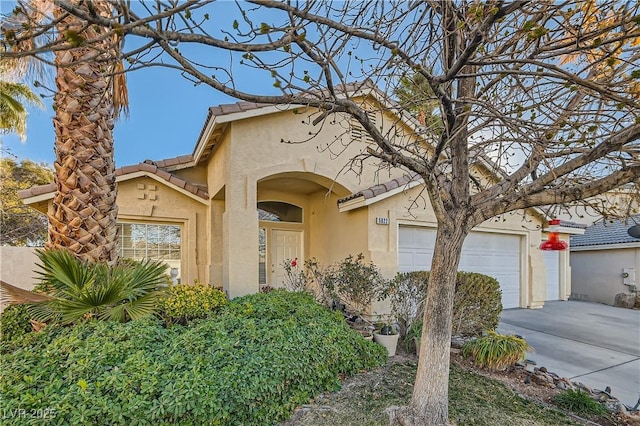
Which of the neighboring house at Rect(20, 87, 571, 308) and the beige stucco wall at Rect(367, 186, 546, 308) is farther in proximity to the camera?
the beige stucco wall at Rect(367, 186, 546, 308)

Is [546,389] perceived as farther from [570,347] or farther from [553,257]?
[553,257]

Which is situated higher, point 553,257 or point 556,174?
point 556,174

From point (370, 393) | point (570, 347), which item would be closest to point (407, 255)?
point (570, 347)

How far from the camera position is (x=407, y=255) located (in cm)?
1016

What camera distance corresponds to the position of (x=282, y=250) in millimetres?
12750

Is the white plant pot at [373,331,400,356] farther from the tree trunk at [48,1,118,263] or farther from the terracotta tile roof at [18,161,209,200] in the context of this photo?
the terracotta tile roof at [18,161,209,200]

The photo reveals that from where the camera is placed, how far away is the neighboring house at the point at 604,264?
14258mm

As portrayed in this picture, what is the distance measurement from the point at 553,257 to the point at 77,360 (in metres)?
16.6

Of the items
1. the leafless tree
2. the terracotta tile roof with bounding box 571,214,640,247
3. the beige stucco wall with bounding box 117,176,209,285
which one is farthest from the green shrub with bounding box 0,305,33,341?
the terracotta tile roof with bounding box 571,214,640,247

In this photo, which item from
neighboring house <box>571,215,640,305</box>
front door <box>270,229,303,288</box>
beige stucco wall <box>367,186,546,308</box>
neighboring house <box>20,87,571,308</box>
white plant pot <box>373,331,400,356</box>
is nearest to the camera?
white plant pot <box>373,331,400,356</box>

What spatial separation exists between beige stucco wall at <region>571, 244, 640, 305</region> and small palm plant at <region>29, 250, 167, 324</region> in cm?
1853

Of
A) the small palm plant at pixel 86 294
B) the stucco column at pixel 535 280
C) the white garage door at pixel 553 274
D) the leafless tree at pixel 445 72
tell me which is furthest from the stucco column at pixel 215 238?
the white garage door at pixel 553 274

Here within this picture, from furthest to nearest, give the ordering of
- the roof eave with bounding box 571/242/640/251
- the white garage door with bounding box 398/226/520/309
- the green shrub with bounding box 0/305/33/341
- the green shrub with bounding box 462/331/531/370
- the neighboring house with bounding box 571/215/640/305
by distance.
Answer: the neighboring house with bounding box 571/215/640/305
the roof eave with bounding box 571/242/640/251
the white garage door with bounding box 398/226/520/309
the green shrub with bounding box 462/331/531/370
the green shrub with bounding box 0/305/33/341

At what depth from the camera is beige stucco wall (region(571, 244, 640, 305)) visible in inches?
569
